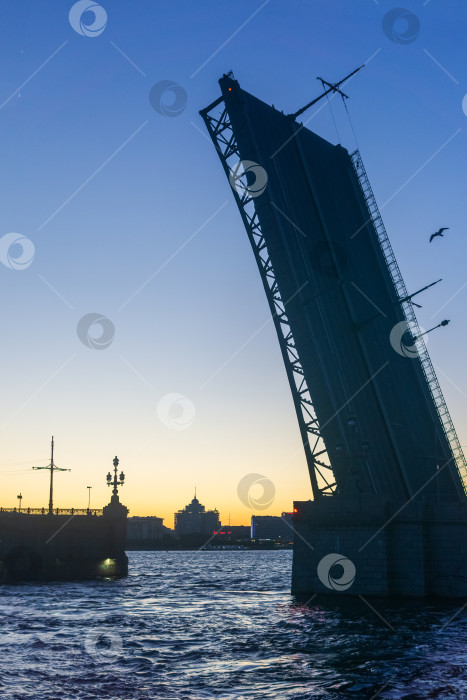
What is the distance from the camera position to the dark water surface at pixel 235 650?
1246 cm

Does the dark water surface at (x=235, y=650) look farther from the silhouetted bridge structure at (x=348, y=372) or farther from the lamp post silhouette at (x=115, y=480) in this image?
the lamp post silhouette at (x=115, y=480)

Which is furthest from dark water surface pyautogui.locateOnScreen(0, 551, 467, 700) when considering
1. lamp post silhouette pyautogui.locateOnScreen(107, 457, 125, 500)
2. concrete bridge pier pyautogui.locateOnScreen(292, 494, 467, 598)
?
lamp post silhouette pyautogui.locateOnScreen(107, 457, 125, 500)

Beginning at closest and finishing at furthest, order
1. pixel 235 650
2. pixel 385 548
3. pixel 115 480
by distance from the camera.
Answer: pixel 235 650, pixel 385 548, pixel 115 480

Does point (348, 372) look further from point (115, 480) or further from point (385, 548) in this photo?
point (115, 480)

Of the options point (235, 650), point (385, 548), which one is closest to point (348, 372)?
point (385, 548)

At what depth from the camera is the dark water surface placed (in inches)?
491

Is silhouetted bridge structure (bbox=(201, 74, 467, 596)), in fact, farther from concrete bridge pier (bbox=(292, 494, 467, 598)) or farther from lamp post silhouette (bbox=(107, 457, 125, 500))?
lamp post silhouette (bbox=(107, 457, 125, 500))

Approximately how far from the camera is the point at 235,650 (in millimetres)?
16859

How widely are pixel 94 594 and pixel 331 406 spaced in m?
15.5

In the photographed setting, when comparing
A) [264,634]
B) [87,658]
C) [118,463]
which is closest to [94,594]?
[118,463]

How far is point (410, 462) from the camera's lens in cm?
3212

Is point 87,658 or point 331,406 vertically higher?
point 331,406

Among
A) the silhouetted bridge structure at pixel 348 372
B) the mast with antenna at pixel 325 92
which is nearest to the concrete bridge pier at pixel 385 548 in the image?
the silhouetted bridge structure at pixel 348 372

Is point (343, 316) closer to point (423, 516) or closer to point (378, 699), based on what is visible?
point (423, 516)
